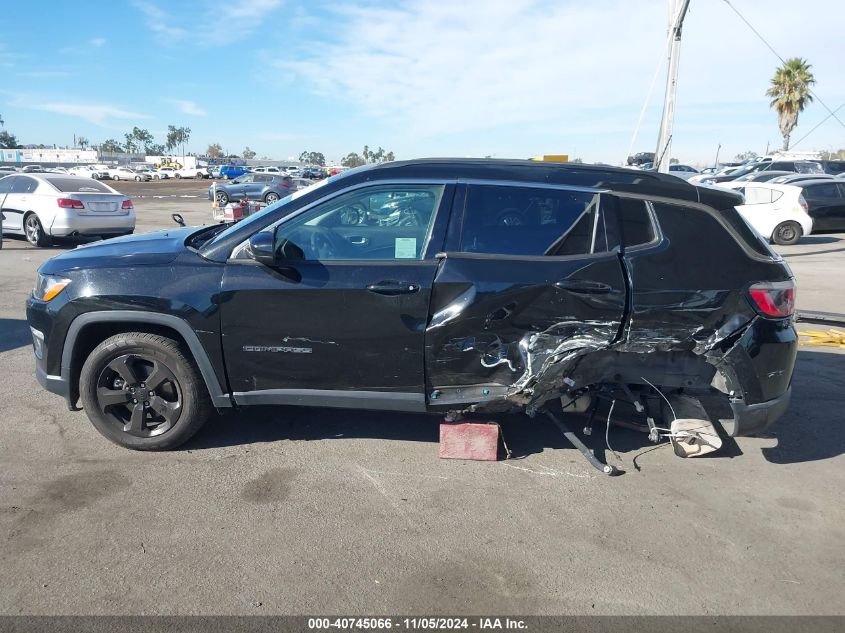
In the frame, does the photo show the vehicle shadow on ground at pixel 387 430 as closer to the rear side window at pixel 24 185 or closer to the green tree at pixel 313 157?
the rear side window at pixel 24 185

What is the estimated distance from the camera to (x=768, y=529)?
11.8 feet

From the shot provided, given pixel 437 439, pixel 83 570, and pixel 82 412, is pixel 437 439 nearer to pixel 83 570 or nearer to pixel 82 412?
pixel 83 570

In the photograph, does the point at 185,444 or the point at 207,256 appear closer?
the point at 207,256

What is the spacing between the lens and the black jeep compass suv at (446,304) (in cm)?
389

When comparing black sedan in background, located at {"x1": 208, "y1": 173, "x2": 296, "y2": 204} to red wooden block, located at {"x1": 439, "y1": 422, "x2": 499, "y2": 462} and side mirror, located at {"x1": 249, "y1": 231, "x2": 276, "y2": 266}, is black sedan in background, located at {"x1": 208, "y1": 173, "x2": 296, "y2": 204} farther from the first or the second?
red wooden block, located at {"x1": 439, "y1": 422, "x2": 499, "y2": 462}

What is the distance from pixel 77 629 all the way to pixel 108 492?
1185 mm

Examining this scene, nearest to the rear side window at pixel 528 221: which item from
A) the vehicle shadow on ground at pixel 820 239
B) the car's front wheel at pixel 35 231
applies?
the car's front wheel at pixel 35 231

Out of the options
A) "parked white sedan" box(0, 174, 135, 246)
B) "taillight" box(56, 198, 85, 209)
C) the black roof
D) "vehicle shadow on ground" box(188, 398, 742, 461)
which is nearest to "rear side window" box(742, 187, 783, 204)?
"vehicle shadow on ground" box(188, 398, 742, 461)

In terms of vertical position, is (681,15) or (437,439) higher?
(681,15)

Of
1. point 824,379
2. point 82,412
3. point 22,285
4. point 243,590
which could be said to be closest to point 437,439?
point 243,590

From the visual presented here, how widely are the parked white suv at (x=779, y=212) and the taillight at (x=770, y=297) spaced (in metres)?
13.5

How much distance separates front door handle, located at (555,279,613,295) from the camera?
385cm

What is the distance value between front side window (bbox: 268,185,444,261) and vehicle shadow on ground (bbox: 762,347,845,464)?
2.78 m

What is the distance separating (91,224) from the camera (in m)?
13.5
